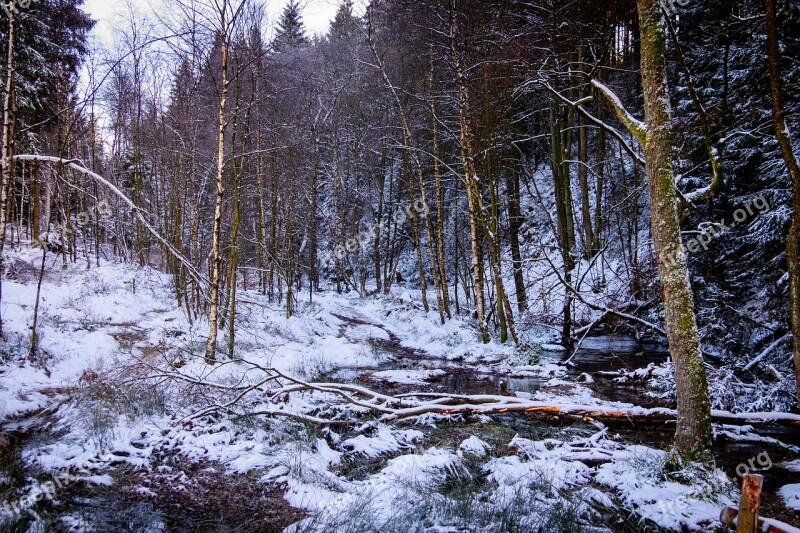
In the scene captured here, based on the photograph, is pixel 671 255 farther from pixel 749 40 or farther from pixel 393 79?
pixel 393 79

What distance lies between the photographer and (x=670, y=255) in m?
4.54

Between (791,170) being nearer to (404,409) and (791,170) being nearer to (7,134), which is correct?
(404,409)

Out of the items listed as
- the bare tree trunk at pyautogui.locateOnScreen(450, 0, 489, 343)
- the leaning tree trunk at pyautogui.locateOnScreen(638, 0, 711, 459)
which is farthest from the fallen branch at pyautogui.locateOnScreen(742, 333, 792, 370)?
the bare tree trunk at pyautogui.locateOnScreen(450, 0, 489, 343)

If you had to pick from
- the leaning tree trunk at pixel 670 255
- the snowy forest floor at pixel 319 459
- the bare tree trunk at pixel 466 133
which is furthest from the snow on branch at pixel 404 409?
the bare tree trunk at pixel 466 133

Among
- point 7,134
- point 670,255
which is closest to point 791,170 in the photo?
point 670,255

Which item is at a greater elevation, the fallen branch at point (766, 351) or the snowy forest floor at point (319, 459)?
the fallen branch at point (766, 351)

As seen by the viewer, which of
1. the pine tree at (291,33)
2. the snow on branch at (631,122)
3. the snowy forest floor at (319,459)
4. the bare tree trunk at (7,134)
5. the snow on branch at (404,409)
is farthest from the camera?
the pine tree at (291,33)

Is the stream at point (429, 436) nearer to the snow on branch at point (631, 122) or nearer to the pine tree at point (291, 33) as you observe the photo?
the snow on branch at point (631, 122)

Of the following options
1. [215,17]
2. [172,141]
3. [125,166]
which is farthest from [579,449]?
[125,166]

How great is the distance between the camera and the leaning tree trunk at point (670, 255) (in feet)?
14.4

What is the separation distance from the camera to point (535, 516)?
12.4 ft

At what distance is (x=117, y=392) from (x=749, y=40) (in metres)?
14.7

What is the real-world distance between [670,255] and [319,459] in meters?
4.57

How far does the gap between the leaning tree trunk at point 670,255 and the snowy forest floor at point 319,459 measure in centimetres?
48
